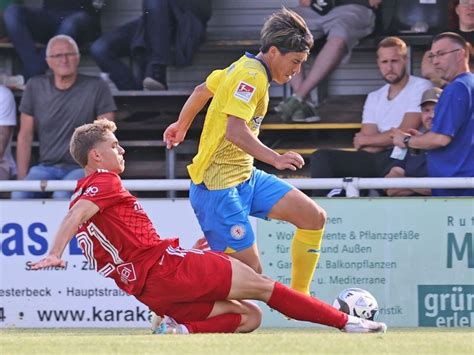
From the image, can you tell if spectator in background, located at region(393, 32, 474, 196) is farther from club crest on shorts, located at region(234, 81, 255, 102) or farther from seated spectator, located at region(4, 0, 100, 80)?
seated spectator, located at region(4, 0, 100, 80)

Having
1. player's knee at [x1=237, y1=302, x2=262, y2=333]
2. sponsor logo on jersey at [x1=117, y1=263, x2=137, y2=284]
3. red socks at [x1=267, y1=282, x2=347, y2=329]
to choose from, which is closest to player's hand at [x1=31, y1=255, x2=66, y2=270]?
Answer: sponsor logo on jersey at [x1=117, y1=263, x2=137, y2=284]

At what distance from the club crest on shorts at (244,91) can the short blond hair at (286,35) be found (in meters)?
0.32

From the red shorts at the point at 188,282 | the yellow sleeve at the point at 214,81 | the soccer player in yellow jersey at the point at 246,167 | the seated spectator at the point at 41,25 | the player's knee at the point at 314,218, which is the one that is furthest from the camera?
the seated spectator at the point at 41,25

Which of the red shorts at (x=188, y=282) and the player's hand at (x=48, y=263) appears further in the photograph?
the red shorts at (x=188, y=282)

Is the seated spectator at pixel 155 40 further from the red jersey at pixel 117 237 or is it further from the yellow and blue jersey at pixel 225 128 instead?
the red jersey at pixel 117 237

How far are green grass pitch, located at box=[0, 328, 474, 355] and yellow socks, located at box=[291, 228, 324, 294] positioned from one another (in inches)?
48.1

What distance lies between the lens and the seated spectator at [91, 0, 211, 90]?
38.9ft

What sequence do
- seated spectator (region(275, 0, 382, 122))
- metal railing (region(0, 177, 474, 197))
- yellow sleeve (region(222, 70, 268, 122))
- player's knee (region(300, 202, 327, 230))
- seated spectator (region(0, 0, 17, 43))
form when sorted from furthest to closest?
seated spectator (region(0, 0, 17, 43)) → seated spectator (region(275, 0, 382, 122)) → metal railing (region(0, 177, 474, 197)) → player's knee (region(300, 202, 327, 230)) → yellow sleeve (region(222, 70, 268, 122))

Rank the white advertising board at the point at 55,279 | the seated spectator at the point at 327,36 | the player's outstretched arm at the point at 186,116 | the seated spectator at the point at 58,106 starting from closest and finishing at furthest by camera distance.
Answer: the player's outstretched arm at the point at 186,116 < the white advertising board at the point at 55,279 < the seated spectator at the point at 58,106 < the seated spectator at the point at 327,36

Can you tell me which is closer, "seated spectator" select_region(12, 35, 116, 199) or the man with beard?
the man with beard

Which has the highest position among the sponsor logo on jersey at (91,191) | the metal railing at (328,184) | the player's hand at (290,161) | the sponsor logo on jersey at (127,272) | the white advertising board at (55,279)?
the player's hand at (290,161)

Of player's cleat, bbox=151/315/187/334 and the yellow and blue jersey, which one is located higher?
the yellow and blue jersey

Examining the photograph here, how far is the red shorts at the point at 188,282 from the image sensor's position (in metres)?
7.27

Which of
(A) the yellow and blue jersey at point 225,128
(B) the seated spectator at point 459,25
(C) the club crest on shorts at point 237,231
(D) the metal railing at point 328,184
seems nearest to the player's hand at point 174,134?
(A) the yellow and blue jersey at point 225,128
